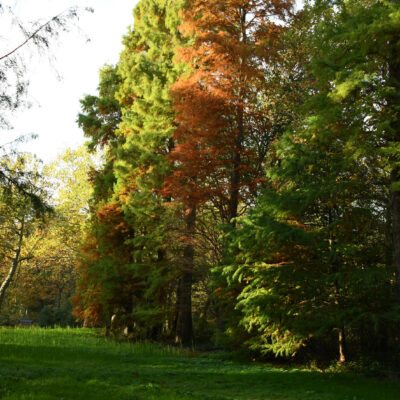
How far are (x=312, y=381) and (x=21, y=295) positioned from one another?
2936 centimetres

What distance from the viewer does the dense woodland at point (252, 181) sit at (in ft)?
29.8

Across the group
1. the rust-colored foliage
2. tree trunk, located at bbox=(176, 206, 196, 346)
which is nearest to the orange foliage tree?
the rust-colored foliage

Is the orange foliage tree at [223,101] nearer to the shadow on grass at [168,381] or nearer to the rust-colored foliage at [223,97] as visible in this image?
the rust-colored foliage at [223,97]

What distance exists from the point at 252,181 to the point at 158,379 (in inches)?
275

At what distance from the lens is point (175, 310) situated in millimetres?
15812

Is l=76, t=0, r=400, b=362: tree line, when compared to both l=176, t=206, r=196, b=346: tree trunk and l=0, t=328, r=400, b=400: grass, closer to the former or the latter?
l=176, t=206, r=196, b=346: tree trunk

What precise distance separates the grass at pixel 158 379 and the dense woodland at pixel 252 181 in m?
1.02

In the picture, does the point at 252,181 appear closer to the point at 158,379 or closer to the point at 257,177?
the point at 257,177

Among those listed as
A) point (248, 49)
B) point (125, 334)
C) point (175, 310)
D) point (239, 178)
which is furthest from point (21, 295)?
point (248, 49)

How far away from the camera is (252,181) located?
43.4 feet

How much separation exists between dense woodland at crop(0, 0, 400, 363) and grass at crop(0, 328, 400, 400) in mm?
1015

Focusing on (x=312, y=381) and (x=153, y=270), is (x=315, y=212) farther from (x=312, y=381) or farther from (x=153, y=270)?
(x=153, y=270)

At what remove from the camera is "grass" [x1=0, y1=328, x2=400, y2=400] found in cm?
664

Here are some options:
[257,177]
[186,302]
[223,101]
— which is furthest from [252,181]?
[186,302]
